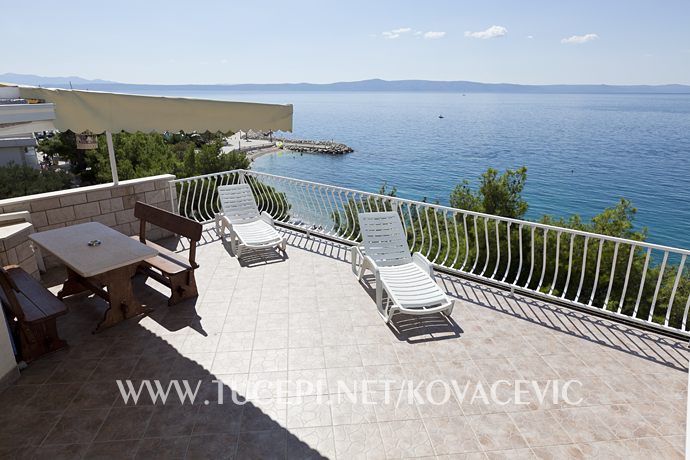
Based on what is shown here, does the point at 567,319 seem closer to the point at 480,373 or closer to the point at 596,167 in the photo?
the point at 480,373

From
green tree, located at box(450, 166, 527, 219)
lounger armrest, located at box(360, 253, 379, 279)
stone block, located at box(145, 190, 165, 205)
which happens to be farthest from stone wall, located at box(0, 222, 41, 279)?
green tree, located at box(450, 166, 527, 219)

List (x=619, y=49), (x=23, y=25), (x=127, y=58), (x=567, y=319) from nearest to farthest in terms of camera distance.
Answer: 1. (x=567, y=319)
2. (x=23, y=25)
3. (x=127, y=58)
4. (x=619, y=49)

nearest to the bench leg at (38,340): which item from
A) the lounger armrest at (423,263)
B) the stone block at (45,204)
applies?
the stone block at (45,204)

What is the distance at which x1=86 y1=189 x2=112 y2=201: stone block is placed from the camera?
5680mm

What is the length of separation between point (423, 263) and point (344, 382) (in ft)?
6.79

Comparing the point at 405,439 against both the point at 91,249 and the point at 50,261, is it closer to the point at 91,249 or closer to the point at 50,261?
the point at 91,249

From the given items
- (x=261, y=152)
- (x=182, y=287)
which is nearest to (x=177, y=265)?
(x=182, y=287)

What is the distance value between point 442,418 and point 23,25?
24.7ft

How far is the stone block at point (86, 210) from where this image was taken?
5594 mm

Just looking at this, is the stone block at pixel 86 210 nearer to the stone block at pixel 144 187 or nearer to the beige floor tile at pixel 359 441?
the stone block at pixel 144 187

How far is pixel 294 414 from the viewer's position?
2.94 metres

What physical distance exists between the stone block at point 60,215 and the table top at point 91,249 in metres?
1.15

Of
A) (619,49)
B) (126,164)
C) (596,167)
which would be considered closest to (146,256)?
(126,164)

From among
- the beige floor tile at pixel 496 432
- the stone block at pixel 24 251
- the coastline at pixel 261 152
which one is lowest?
the coastline at pixel 261 152
